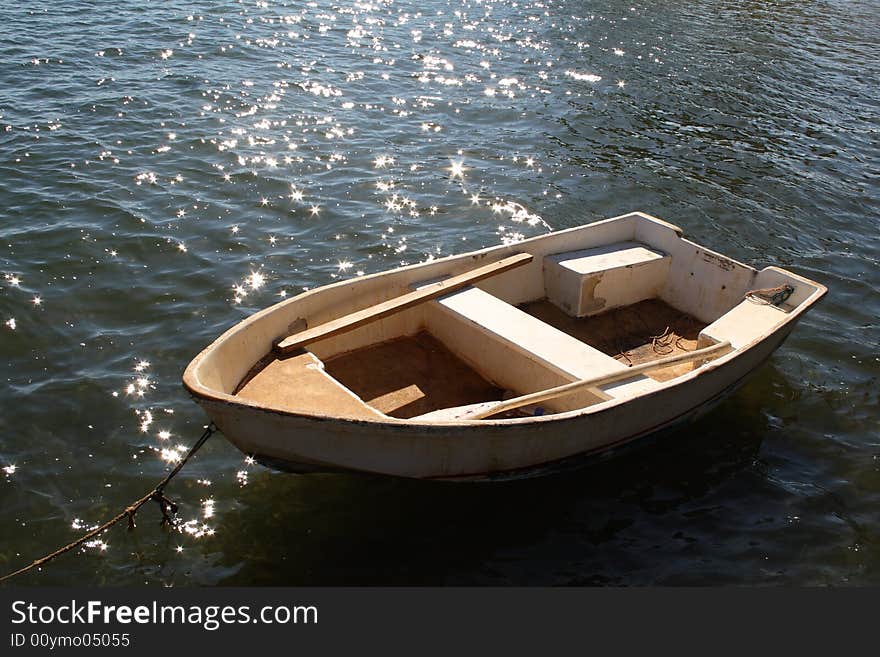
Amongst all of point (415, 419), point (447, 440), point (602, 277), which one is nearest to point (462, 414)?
point (447, 440)

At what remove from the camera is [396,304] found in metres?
9.75

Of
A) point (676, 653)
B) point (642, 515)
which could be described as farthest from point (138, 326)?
point (676, 653)

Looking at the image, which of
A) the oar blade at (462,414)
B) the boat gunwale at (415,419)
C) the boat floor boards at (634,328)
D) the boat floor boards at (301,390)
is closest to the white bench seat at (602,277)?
the boat floor boards at (634,328)

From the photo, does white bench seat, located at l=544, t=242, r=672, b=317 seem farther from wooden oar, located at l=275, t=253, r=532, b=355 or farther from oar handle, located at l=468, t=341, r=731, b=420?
oar handle, located at l=468, t=341, r=731, b=420

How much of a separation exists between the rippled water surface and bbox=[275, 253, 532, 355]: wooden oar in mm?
1724

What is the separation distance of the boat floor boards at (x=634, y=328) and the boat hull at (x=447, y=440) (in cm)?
184

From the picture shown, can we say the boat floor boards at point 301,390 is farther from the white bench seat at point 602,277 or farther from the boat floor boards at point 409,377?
the white bench seat at point 602,277

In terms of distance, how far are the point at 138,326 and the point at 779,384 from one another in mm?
9993

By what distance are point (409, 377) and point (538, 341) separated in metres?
1.77

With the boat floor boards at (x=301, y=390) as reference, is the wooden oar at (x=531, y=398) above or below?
below

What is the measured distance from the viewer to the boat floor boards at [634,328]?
11.0m

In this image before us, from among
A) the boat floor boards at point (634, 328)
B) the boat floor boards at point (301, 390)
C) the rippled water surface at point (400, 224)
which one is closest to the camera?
the boat floor boards at point (301, 390)

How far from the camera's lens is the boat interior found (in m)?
8.64

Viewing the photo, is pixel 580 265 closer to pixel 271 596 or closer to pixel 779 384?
pixel 779 384
